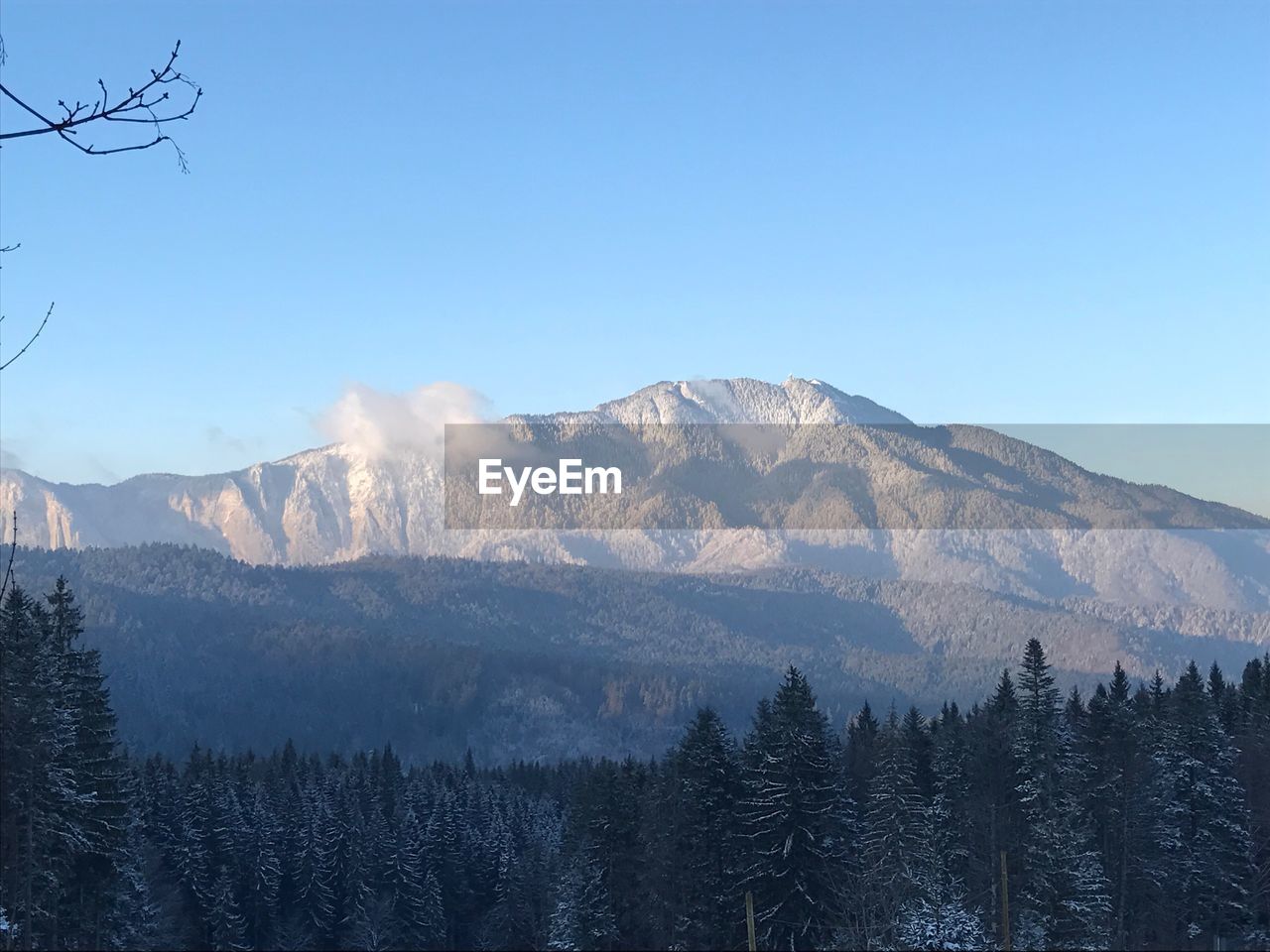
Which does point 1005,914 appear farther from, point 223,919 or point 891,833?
point 223,919

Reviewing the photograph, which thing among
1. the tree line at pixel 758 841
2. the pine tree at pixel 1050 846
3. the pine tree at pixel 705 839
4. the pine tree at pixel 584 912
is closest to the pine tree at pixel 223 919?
the tree line at pixel 758 841

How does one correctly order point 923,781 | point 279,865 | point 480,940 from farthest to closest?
point 480,940 < point 279,865 < point 923,781

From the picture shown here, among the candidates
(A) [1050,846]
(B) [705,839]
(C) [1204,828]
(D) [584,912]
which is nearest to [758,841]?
(B) [705,839]

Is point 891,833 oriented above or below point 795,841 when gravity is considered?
above

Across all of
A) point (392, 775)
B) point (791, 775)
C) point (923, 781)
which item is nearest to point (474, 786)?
point (392, 775)

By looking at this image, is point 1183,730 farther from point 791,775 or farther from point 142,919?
point 142,919

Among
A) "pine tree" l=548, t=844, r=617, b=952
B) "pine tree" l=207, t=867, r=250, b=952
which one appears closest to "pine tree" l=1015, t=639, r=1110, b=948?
"pine tree" l=548, t=844, r=617, b=952

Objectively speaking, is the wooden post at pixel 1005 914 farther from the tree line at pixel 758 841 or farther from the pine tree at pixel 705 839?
the pine tree at pixel 705 839

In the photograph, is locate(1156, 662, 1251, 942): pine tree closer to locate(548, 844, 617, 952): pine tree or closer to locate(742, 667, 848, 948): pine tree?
locate(742, 667, 848, 948): pine tree
